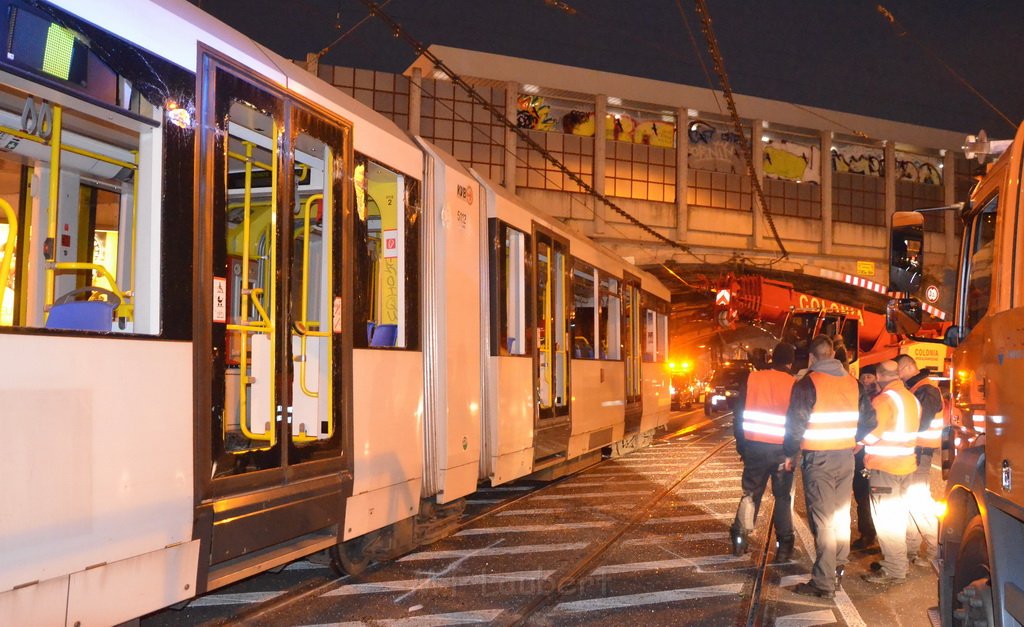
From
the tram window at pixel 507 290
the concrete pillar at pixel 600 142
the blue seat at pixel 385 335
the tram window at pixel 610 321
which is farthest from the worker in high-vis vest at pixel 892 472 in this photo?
Answer: the concrete pillar at pixel 600 142

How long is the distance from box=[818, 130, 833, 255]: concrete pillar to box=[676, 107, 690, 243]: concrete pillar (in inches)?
212

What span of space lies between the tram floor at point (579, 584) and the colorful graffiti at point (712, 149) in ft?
73.4

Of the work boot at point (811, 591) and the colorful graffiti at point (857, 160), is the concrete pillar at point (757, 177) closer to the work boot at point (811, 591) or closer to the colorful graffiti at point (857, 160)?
the colorful graffiti at point (857, 160)

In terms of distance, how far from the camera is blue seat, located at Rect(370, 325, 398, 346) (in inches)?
259

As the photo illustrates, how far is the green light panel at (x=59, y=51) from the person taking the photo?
3680 millimetres

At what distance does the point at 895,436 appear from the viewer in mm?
7141

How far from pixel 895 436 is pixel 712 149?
83.2ft

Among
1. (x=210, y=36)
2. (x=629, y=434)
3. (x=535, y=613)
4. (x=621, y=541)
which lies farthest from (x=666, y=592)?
(x=629, y=434)

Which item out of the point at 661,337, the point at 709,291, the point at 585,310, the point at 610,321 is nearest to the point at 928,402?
the point at 585,310

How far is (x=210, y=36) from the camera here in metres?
4.57

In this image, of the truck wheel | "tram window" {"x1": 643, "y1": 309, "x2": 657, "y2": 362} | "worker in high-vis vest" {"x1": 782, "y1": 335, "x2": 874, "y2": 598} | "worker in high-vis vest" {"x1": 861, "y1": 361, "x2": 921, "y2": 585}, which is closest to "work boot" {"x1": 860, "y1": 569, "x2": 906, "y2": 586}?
"worker in high-vis vest" {"x1": 861, "y1": 361, "x2": 921, "y2": 585}

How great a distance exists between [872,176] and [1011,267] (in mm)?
32721

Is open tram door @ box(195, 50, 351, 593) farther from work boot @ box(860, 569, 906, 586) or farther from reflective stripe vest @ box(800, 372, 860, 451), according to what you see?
work boot @ box(860, 569, 906, 586)

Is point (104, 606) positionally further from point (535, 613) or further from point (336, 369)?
point (535, 613)
